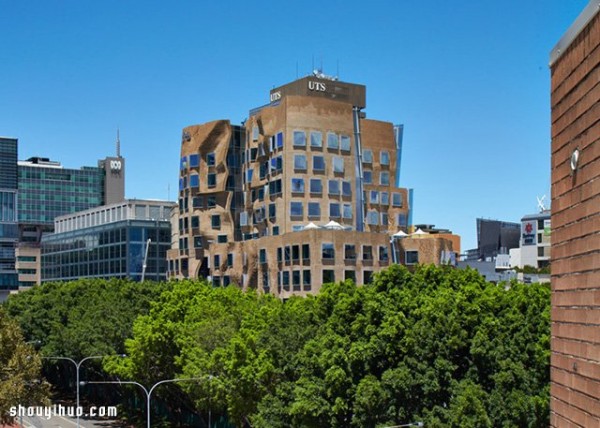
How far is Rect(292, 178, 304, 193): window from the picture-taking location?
326 ft

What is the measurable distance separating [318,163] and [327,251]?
12951 mm

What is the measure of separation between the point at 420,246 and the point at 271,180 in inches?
736

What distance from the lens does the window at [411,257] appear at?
100 m

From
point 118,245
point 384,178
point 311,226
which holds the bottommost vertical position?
point 311,226

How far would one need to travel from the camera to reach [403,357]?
4703 cm

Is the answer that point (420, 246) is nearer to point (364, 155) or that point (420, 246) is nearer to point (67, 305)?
point (364, 155)

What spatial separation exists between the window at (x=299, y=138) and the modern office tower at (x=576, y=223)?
260 ft

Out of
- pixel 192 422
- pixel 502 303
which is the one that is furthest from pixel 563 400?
pixel 192 422

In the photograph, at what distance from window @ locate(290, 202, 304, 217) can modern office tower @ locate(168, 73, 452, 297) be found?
0.37 ft

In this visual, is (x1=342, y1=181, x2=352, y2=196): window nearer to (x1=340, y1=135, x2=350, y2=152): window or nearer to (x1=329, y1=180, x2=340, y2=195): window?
(x1=329, y1=180, x2=340, y2=195): window

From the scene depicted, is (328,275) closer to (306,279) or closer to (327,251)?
(306,279)

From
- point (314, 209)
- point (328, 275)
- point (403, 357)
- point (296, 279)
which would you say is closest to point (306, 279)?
point (296, 279)

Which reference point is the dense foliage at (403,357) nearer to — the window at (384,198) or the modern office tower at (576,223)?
the modern office tower at (576,223)

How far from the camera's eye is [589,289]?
16438 mm
